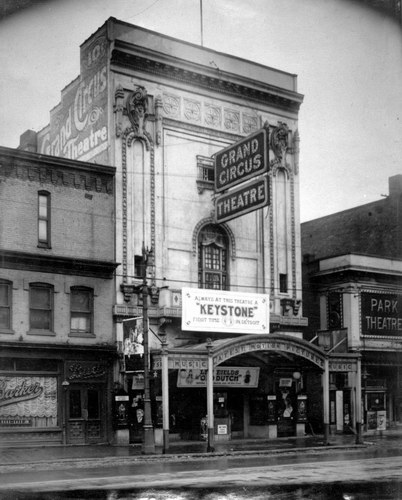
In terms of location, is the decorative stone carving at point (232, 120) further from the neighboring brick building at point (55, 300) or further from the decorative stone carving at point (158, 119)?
the neighboring brick building at point (55, 300)

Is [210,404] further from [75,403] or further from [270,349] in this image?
[75,403]

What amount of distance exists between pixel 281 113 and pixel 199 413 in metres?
15.3

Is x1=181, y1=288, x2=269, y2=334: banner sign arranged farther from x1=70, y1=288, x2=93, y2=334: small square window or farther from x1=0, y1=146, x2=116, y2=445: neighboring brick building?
x1=70, y1=288, x2=93, y2=334: small square window

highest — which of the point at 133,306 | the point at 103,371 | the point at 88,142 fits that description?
the point at 88,142

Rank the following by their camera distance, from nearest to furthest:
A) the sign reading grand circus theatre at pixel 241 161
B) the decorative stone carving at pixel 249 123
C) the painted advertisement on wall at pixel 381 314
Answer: the sign reading grand circus theatre at pixel 241 161 → the decorative stone carving at pixel 249 123 → the painted advertisement on wall at pixel 381 314

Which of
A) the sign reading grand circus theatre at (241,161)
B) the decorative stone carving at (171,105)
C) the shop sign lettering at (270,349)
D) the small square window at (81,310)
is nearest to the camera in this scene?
the shop sign lettering at (270,349)

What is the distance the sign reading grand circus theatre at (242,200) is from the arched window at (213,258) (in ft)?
3.99

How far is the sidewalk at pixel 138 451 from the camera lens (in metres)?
24.4

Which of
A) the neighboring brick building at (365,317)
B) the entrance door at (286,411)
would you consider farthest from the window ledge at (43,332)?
the neighboring brick building at (365,317)

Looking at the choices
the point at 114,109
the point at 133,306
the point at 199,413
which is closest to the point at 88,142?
the point at 114,109

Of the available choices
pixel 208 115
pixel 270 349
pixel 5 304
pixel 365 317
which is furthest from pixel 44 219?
pixel 365 317

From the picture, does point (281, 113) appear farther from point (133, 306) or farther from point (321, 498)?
point (321, 498)

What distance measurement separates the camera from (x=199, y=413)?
113ft

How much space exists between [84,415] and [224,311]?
7120 mm
